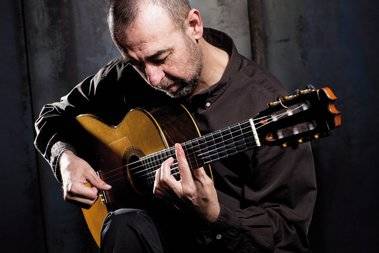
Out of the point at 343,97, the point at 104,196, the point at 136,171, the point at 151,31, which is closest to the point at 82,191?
the point at 104,196

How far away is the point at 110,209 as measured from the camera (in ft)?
8.67

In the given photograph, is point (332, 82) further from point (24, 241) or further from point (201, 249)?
point (24, 241)

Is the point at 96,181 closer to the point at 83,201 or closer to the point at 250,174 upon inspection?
the point at 83,201

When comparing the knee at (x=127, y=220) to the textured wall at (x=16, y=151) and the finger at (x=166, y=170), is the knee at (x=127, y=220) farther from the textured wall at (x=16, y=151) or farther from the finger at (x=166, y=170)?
the textured wall at (x=16, y=151)

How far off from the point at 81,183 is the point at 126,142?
0.35m

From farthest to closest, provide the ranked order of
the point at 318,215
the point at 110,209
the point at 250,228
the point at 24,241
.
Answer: the point at 24,241, the point at 318,215, the point at 110,209, the point at 250,228

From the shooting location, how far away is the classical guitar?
5.77 feet

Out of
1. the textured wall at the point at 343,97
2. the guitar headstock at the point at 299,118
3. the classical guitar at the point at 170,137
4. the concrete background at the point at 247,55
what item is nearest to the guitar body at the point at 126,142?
the classical guitar at the point at 170,137

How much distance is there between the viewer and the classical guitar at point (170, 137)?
5.77 ft

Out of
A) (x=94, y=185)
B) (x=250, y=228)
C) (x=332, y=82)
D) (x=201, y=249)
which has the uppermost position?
(x=332, y=82)

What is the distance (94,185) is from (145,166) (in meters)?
0.40

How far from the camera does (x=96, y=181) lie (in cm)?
255

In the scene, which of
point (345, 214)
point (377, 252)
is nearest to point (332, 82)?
point (345, 214)

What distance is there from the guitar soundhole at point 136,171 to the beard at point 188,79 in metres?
0.39
